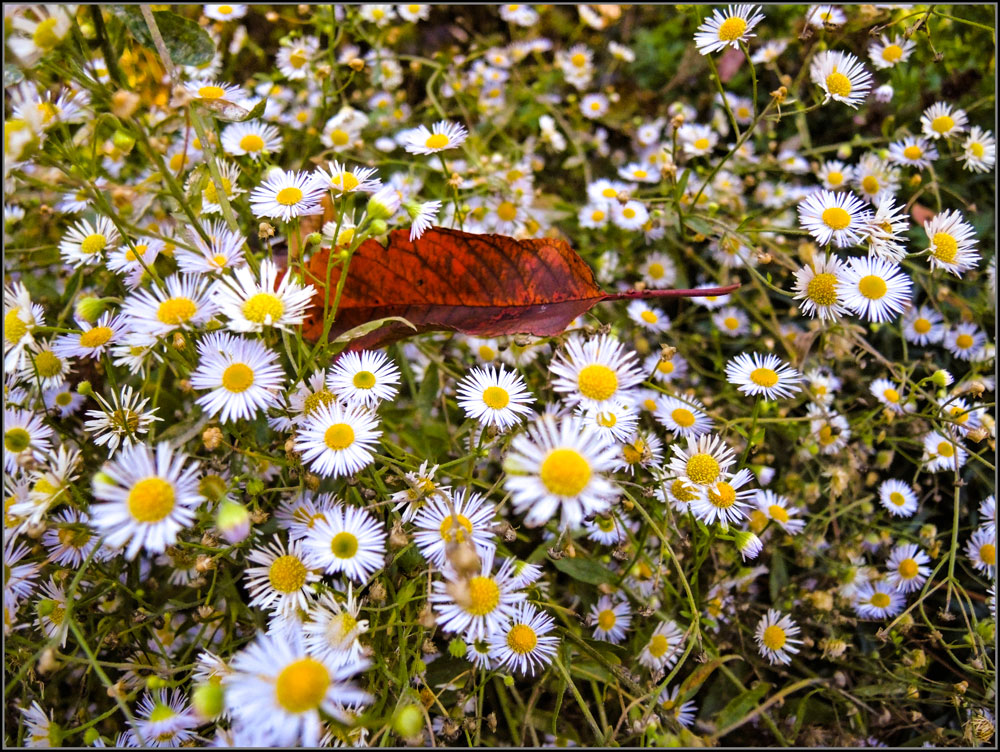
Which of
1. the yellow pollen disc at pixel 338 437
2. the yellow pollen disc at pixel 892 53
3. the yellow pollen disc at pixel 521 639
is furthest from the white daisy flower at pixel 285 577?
the yellow pollen disc at pixel 892 53

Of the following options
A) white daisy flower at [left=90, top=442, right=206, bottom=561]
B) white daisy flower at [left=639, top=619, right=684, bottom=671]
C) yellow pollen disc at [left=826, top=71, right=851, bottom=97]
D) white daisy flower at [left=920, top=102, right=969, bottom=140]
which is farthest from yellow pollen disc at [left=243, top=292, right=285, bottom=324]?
white daisy flower at [left=920, top=102, right=969, bottom=140]

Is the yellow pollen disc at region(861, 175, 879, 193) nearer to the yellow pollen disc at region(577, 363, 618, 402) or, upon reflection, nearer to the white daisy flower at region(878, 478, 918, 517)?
the white daisy flower at region(878, 478, 918, 517)

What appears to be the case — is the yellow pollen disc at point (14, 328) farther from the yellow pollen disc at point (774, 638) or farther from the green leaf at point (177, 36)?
the yellow pollen disc at point (774, 638)

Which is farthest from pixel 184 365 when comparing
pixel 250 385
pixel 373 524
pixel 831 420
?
pixel 831 420

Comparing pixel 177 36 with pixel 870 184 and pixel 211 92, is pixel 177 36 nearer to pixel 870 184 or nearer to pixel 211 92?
pixel 211 92

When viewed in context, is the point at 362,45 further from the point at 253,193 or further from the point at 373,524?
the point at 373,524
